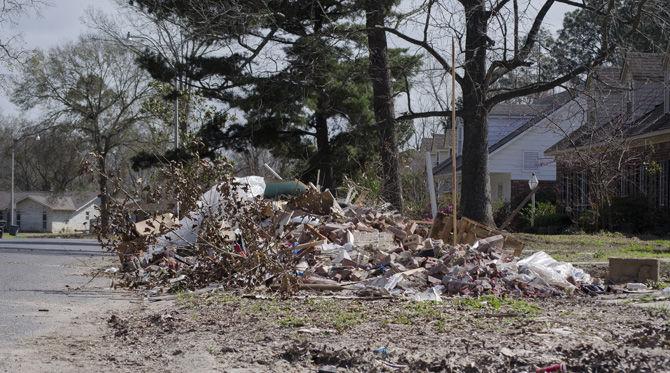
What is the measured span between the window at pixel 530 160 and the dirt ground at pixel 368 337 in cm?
3313

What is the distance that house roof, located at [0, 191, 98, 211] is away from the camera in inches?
3113

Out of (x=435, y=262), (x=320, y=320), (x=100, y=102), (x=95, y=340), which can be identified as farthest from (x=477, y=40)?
(x=100, y=102)

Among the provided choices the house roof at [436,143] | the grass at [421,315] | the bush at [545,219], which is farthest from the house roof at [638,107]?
the house roof at [436,143]

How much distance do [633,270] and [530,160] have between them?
31.3m

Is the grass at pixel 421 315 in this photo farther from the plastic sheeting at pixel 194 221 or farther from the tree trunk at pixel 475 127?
the tree trunk at pixel 475 127

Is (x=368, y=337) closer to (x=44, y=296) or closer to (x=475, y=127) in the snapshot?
(x=44, y=296)

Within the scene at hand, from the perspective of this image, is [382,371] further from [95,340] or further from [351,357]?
[95,340]

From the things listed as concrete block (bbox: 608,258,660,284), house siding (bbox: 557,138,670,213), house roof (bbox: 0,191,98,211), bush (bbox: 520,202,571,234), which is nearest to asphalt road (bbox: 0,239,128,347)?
concrete block (bbox: 608,258,660,284)

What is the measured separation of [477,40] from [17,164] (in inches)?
2823

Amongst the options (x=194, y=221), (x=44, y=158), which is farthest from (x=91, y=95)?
(x=194, y=221)

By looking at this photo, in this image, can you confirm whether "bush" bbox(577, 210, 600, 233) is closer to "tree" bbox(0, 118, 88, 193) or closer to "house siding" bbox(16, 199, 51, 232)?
"tree" bbox(0, 118, 88, 193)

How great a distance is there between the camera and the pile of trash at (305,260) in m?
11.8

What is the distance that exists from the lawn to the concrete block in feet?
12.6

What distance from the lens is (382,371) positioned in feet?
21.2
